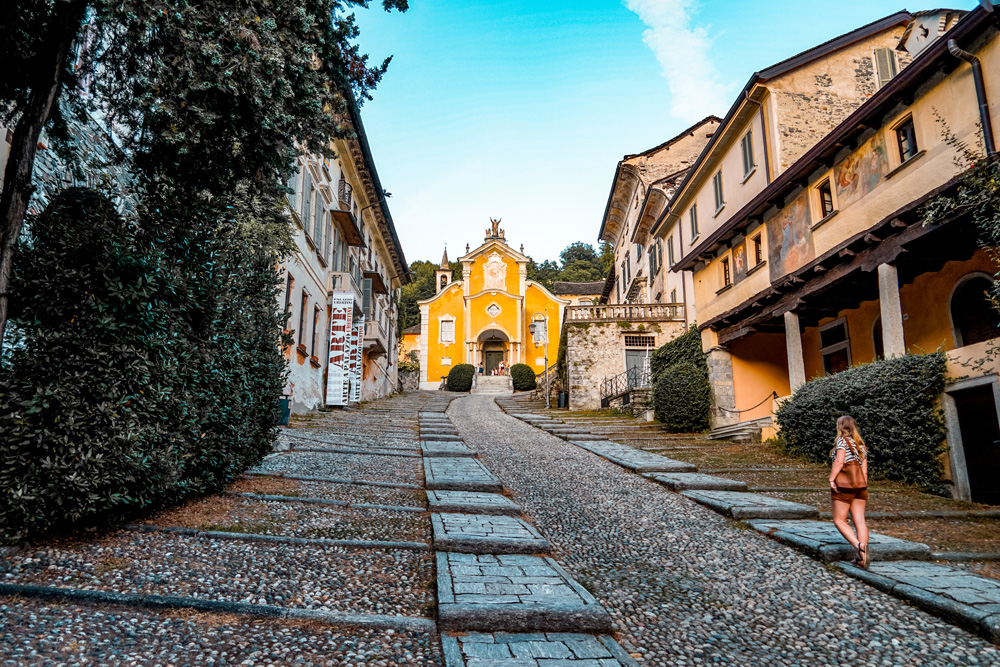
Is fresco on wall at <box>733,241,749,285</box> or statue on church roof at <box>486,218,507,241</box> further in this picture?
statue on church roof at <box>486,218,507,241</box>

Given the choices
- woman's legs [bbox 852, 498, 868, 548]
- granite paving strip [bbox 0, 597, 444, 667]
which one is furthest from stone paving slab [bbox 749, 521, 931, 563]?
granite paving strip [bbox 0, 597, 444, 667]

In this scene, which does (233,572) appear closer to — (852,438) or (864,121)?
(852,438)

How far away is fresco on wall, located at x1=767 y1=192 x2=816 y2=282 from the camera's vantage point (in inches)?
512

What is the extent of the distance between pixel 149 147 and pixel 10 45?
3.87ft

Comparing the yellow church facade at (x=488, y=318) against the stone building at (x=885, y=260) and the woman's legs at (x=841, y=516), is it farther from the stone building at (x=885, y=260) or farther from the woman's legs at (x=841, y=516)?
the woman's legs at (x=841, y=516)

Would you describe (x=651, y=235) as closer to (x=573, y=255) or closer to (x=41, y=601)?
(x=41, y=601)

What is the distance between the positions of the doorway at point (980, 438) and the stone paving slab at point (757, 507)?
284cm

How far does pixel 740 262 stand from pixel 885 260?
5.81 metres

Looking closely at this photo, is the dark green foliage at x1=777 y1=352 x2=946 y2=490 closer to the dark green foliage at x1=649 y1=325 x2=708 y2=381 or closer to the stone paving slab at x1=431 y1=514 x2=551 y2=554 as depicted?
the stone paving slab at x1=431 y1=514 x2=551 y2=554

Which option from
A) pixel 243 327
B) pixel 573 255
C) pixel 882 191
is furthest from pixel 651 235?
pixel 573 255

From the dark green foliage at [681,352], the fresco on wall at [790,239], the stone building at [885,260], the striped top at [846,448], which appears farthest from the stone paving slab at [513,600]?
the dark green foliage at [681,352]

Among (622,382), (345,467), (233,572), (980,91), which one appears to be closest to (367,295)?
(622,382)

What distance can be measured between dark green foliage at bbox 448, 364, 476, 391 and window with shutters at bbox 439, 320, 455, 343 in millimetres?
3882

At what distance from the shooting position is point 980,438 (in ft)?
27.8
